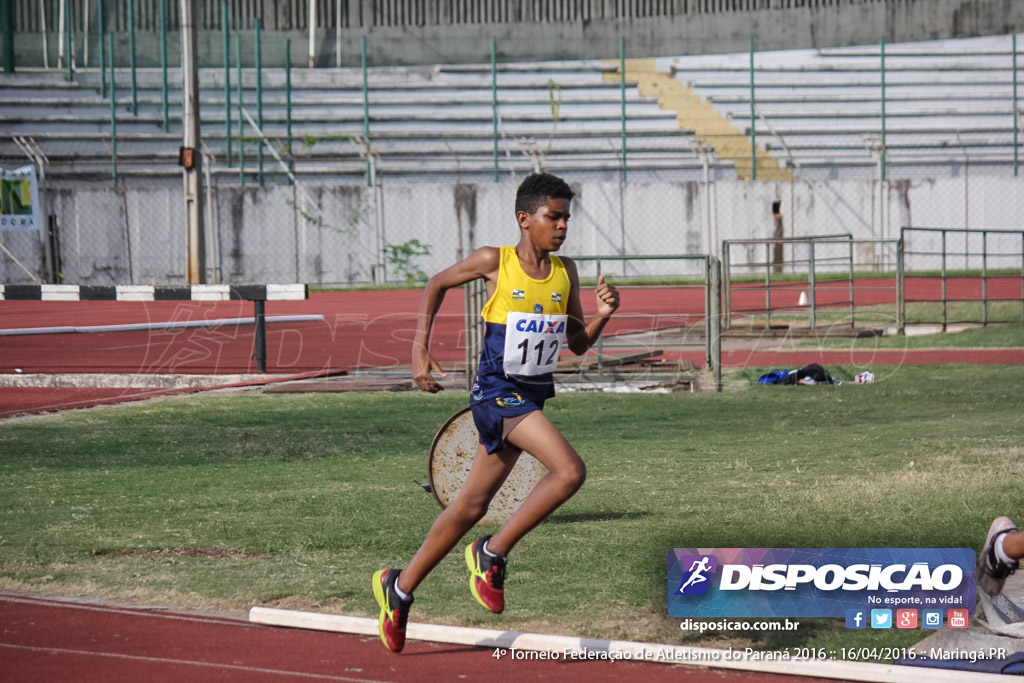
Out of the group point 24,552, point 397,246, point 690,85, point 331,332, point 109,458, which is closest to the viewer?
point 24,552

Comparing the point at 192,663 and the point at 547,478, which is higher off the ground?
the point at 547,478

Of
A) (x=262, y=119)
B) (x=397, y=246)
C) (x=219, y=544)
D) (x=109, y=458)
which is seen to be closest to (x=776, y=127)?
(x=397, y=246)

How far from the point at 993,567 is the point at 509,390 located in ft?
6.39

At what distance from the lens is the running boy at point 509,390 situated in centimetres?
469

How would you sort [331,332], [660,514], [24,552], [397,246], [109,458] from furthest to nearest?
1. [397,246]
2. [331,332]
3. [109,458]
4. [660,514]
5. [24,552]

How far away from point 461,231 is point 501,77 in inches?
286

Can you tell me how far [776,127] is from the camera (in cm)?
3531

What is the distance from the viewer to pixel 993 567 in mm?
4699

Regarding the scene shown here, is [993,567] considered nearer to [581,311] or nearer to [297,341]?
[581,311]

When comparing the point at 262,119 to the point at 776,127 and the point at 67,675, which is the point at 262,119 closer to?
the point at 776,127

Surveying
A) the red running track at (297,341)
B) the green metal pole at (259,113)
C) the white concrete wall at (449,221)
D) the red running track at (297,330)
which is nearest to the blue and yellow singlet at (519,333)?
the red running track at (297,330)

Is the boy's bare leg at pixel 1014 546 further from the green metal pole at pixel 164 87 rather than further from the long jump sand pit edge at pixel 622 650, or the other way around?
the green metal pole at pixel 164 87

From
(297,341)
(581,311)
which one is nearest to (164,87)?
(297,341)

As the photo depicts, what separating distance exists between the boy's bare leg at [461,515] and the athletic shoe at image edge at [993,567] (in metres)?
1.83
